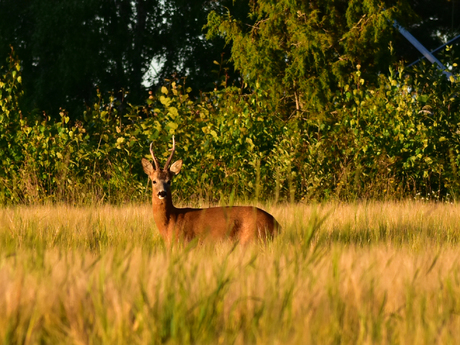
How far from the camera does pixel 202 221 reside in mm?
5441

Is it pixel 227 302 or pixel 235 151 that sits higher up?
pixel 235 151

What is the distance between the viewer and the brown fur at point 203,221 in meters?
5.16

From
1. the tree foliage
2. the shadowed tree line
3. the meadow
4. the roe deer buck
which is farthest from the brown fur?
the shadowed tree line

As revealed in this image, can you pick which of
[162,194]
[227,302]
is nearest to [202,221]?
[162,194]

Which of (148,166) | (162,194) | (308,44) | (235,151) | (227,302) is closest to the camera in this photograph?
(227,302)

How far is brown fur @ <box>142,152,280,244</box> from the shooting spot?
5.16 metres

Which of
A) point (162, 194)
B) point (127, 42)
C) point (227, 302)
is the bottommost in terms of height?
point (227, 302)

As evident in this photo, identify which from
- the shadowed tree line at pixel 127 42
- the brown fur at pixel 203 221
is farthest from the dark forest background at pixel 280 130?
the brown fur at pixel 203 221

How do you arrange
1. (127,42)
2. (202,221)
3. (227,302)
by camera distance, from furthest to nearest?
(127,42)
(202,221)
(227,302)

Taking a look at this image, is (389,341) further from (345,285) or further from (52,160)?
(52,160)

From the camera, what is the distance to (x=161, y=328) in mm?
2533

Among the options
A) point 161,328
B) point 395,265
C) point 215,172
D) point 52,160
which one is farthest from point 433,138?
point 161,328

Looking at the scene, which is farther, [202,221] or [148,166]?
[148,166]

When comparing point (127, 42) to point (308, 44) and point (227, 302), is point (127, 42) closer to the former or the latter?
point (308, 44)
